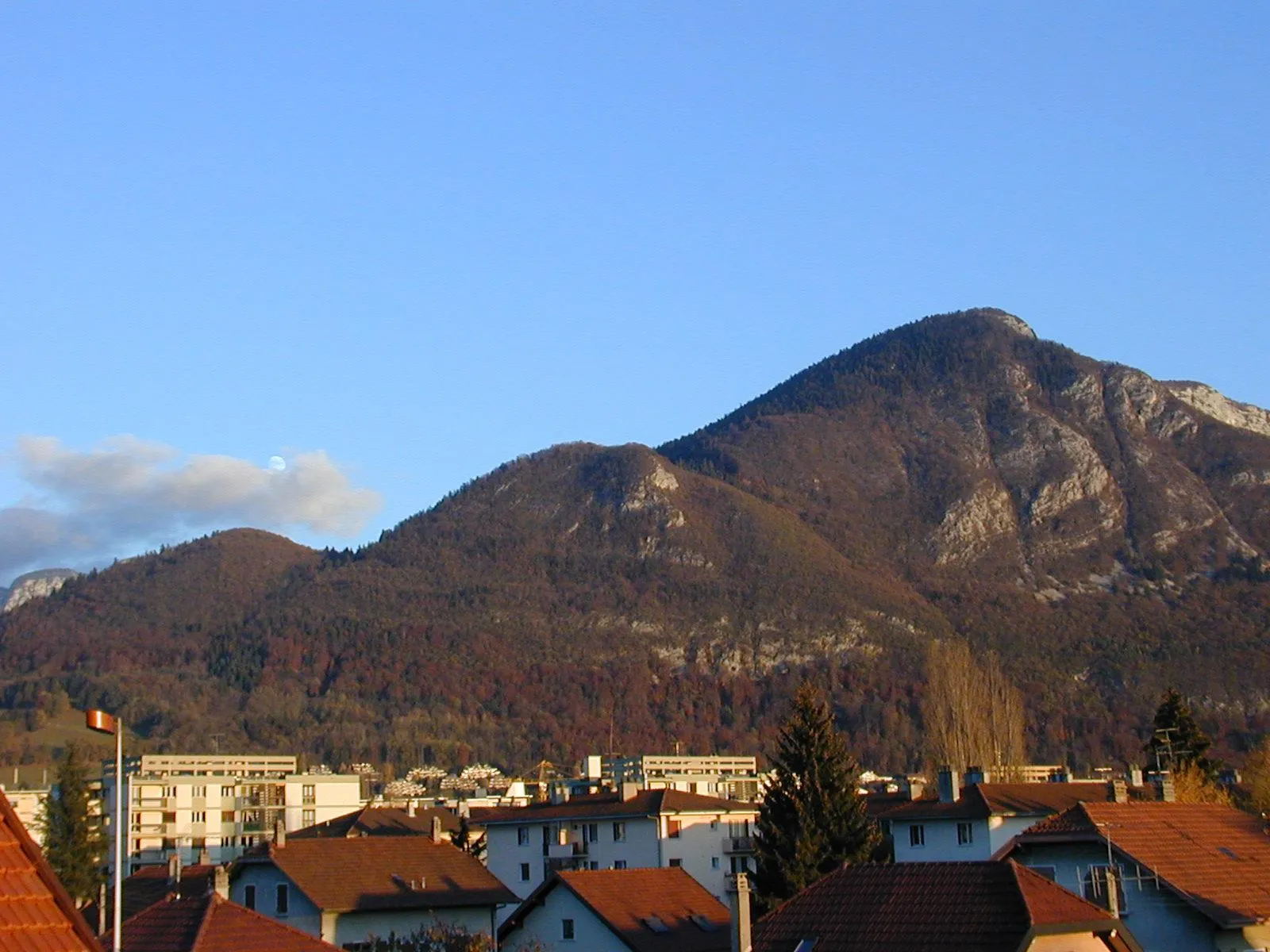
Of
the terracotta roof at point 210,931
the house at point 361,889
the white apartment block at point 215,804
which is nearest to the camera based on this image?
the terracotta roof at point 210,931

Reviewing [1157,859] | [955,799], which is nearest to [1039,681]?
[955,799]

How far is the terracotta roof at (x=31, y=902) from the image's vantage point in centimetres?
1091

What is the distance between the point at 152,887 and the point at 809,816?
91.8 feet

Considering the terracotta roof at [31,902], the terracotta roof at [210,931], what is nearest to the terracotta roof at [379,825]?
the terracotta roof at [210,931]

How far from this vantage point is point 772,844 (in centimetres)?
5331

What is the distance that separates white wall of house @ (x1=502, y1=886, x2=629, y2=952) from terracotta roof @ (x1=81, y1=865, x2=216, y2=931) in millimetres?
9255

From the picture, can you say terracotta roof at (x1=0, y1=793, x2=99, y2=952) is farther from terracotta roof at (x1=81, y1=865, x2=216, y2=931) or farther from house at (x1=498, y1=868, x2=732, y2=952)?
terracotta roof at (x1=81, y1=865, x2=216, y2=931)

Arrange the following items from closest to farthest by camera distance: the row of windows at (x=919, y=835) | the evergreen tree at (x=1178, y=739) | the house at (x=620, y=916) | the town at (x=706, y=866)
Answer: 1. the town at (x=706, y=866)
2. the house at (x=620, y=916)
3. the row of windows at (x=919, y=835)
4. the evergreen tree at (x=1178, y=739)

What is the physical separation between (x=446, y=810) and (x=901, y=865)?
66752 mm

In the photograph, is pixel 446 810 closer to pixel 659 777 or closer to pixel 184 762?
pixel 659 777

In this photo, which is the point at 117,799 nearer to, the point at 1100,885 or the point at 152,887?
the point at 1100,885

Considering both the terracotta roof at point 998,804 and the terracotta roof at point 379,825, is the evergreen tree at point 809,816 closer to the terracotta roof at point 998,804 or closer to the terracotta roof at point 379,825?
the terracotta roof at point 998,804

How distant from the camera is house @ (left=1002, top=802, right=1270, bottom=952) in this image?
38.4 m

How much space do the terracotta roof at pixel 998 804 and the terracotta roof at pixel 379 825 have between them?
2292 cm
